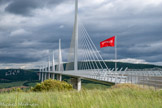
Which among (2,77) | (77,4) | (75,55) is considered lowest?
(2,77)

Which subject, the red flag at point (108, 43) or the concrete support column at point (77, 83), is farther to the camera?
the concrete support column at point (77, 83)

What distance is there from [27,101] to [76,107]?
261 cm

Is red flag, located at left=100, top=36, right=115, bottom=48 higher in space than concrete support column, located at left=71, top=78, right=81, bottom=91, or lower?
higher

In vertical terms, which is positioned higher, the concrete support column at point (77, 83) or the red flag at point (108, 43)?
the red flag at point (108, 43)

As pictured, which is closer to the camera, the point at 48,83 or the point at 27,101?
the point at 27,101

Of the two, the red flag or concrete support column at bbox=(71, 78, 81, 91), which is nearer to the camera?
the red flag

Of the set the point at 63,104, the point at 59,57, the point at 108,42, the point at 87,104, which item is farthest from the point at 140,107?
the point at 59,57

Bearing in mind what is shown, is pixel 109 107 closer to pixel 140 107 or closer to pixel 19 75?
pixel 140 107

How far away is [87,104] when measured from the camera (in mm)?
7168

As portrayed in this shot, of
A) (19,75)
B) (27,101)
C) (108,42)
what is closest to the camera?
(27,101)

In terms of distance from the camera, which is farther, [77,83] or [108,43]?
[77,83]

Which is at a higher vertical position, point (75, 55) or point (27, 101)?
point (75, 55)

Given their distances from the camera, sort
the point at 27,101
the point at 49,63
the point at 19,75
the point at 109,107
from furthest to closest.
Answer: the point at 19,75
the point at 49,63
the point at 27,101
the point at 109,107

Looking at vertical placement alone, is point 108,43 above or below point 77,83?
above
